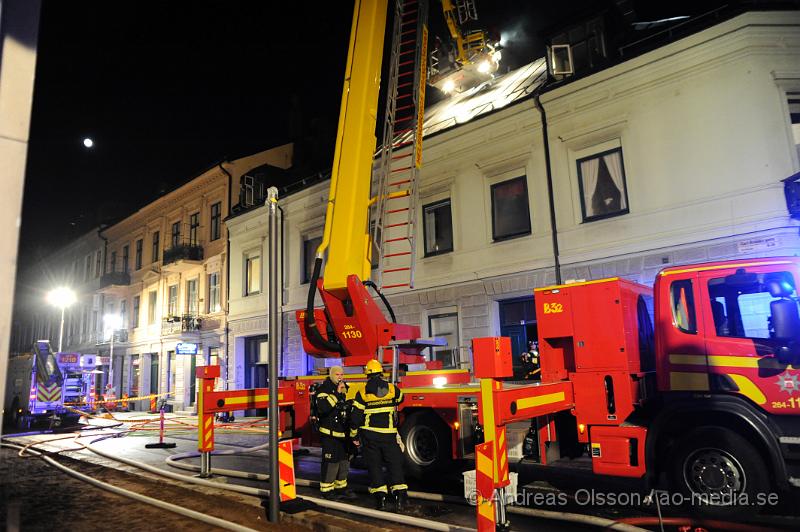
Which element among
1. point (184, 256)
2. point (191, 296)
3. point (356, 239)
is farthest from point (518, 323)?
point (191, 296)

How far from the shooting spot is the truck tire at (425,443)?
723 cm

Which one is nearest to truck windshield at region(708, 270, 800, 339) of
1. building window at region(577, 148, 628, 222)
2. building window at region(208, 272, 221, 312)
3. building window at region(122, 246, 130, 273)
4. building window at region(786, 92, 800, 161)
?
building window at region(786, 92, 800, 161)

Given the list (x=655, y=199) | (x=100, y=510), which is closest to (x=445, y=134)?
(x=655, y=199)

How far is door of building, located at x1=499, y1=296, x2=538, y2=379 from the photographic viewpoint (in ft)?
43.2

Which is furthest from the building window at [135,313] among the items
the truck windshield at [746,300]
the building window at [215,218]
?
the truck windshield at [746,300]

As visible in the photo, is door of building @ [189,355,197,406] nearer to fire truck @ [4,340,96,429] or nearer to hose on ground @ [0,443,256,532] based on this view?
fire truck @ [4,340,96,429]

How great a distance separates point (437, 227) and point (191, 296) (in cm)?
1537

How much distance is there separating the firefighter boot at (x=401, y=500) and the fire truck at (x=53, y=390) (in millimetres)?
16322

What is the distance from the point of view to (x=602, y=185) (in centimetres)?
1233

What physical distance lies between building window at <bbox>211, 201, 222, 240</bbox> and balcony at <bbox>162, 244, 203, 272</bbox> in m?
1.01

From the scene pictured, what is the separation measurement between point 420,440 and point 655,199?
7.30 metres

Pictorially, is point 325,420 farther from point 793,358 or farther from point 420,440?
point 793,358

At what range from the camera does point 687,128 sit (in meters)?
11.0

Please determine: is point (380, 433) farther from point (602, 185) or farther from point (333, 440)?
point (602, 185)
